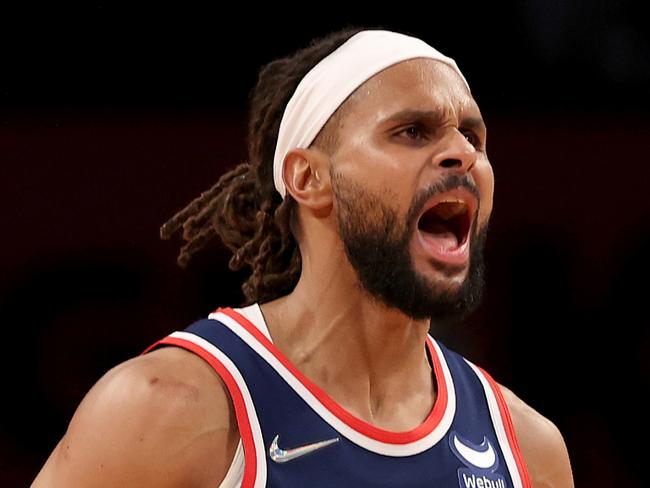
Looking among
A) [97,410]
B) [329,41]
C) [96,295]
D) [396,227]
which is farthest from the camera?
[96,295]

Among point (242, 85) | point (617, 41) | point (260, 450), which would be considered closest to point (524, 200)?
point (617, 41)

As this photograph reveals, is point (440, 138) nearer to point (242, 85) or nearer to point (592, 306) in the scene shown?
point (242, 85)

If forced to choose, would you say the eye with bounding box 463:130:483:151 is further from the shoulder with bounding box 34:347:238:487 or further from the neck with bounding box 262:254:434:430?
the shoulder with bounding box 34:347:238:487

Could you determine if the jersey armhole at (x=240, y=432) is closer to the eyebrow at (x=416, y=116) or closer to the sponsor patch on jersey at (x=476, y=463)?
the sponsor patch on jersey at (x=476, y=463)

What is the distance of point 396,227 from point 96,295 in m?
1.53

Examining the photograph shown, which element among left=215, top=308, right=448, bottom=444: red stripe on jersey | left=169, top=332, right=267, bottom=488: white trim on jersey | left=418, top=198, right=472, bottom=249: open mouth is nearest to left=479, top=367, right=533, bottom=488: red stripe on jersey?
left=215, top=308, right=448, bottom=444: red stripe on jersey

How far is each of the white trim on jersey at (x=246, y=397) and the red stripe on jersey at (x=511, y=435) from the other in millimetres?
638

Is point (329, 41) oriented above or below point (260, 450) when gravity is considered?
above

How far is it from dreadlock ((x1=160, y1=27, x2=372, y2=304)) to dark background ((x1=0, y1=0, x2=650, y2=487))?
0.91 meters

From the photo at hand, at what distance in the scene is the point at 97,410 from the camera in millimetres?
2420

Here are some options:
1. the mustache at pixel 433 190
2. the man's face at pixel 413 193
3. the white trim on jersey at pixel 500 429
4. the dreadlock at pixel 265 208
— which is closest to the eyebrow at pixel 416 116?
the man's face at pixel 413 193

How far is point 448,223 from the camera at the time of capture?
271 centimetres

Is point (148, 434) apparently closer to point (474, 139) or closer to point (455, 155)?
point (455, 155)

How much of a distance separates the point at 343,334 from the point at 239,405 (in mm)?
310
